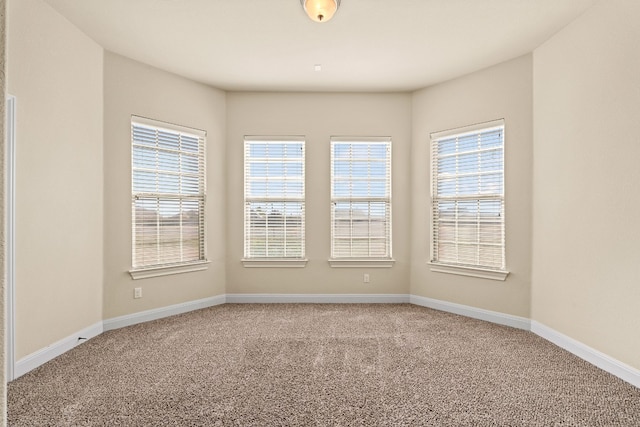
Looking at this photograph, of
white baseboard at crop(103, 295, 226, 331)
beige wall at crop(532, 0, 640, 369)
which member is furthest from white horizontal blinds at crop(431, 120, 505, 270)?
white baseboard at crop(103, 295, 226, 331)

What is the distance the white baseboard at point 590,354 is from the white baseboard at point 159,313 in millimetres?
3790

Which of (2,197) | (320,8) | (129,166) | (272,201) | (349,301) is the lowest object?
(349,301)

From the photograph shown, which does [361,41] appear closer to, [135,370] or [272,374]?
[272,374]

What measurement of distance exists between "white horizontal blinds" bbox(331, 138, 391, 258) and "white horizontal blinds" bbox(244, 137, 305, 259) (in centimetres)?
49

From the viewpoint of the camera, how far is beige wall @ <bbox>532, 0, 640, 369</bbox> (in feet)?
8.12

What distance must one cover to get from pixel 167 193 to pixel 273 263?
5.34 feet

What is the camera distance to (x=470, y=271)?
4.00m

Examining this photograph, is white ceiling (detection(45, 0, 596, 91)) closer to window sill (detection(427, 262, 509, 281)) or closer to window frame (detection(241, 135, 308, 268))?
window frame (detection(241, 135, 308, 268))

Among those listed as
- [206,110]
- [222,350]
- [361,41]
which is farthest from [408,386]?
[206,110]

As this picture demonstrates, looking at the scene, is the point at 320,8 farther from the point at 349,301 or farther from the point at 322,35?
the point at 349,301

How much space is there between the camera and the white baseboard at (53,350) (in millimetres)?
2550

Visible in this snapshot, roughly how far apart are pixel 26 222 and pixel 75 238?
53 centimetres

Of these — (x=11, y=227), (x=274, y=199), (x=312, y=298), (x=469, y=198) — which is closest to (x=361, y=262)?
(x=312, y=298)

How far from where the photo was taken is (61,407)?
210 centimetres
